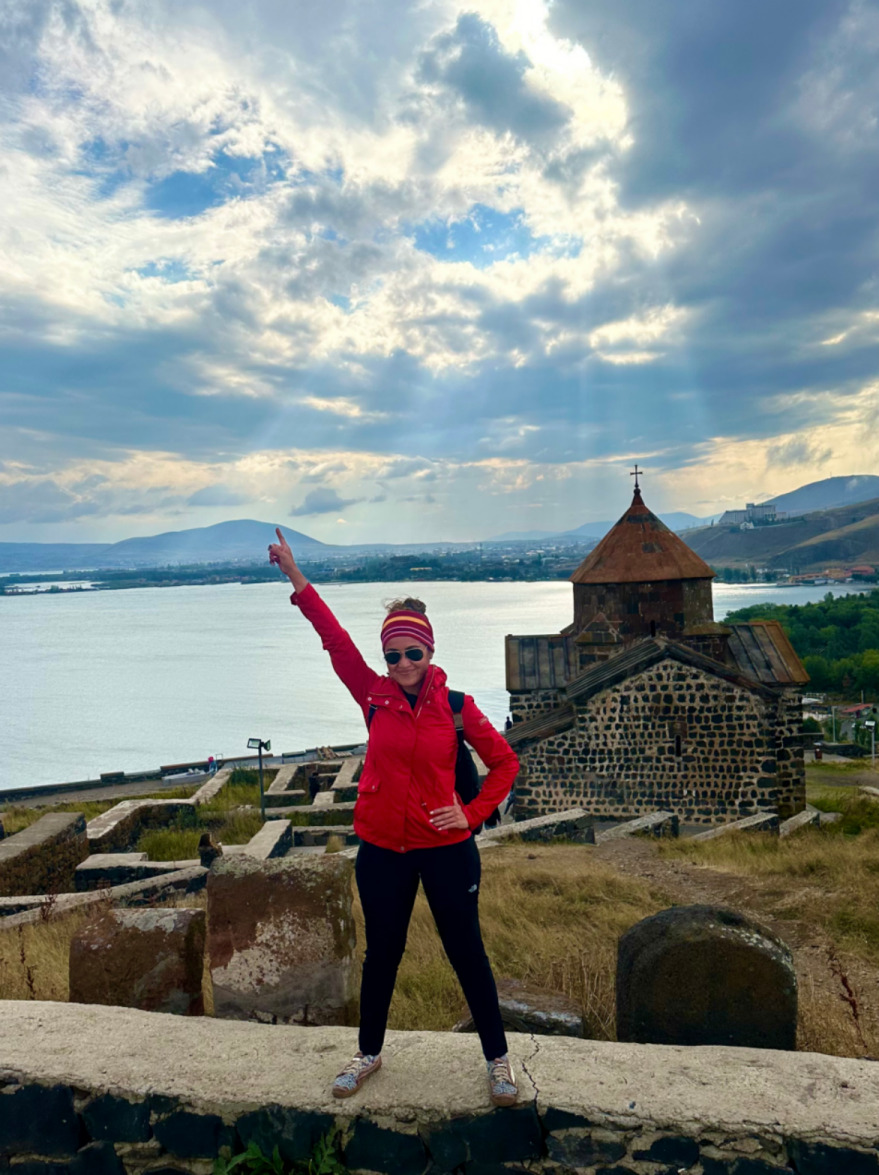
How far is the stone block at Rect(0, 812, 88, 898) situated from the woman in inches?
261

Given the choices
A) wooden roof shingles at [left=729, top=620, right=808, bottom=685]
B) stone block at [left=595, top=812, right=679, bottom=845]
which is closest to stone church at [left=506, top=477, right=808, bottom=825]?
stone block at [left=595, top=812, right=679, bottom=845]

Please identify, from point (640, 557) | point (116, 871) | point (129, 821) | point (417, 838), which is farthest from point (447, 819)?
point (640, 557)

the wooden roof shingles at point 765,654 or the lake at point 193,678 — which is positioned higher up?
the wooden roof shingles at point 765,654

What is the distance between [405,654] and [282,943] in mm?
1233

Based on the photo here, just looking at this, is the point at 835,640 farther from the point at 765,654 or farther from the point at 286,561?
the point at 286,561

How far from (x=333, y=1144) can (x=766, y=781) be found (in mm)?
11525

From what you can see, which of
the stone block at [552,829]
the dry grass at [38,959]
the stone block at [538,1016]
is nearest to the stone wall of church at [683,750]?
the stone block at [552,829]

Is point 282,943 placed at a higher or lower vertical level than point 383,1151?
higher

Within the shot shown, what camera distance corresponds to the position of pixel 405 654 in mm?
2707

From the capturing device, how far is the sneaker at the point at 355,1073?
96.0 inches

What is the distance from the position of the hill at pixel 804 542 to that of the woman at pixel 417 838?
152 m

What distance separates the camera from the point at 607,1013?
11.6ft

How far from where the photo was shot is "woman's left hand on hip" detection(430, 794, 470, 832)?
8.23ft

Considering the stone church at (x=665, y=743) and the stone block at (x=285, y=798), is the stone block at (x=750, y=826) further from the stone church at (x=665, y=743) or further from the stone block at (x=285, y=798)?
the stone block at (x=285, y=798)
